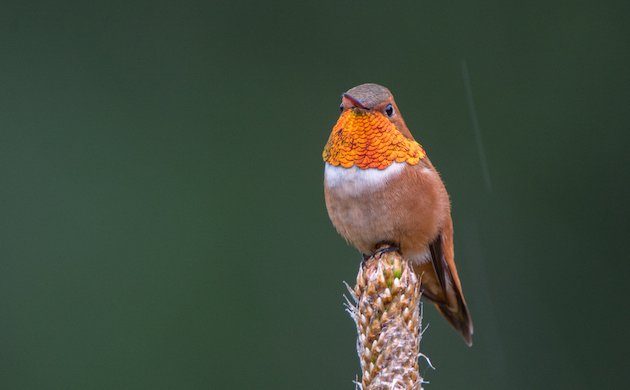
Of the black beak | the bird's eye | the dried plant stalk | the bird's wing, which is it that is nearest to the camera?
the dried plant stalk

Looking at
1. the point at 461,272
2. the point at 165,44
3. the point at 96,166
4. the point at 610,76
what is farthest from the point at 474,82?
the point at 96,166

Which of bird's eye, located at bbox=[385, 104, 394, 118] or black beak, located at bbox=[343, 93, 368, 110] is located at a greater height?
black beak, located at bbox=[343, 93, 368, 110]

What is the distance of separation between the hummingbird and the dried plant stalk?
33 cm

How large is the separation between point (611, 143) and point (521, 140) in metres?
0.58

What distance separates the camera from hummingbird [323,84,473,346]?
265 cm

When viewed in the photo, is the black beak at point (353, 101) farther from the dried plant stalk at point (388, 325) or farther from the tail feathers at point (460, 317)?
the tail feathers at point (460, 317)

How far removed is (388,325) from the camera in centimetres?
221

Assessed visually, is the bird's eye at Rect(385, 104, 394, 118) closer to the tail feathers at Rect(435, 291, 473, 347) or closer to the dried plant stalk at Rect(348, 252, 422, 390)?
the dried plant stalk at Rect(348, 252, 422, 390)

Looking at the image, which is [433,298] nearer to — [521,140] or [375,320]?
[375,320]

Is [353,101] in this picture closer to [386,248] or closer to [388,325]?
[386,248]

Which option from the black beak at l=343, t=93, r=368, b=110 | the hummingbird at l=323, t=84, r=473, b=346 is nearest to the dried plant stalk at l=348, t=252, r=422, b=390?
the hummingbird at l=323, t=84, r=473, b=346

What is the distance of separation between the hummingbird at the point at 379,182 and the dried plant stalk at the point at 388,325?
1.09ft

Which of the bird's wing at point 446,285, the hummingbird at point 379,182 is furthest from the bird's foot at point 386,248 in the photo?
the bird's wing at point 446,285

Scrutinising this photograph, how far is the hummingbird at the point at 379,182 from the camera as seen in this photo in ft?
8.68
